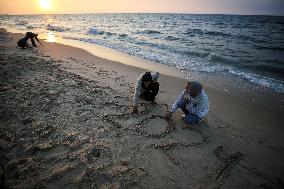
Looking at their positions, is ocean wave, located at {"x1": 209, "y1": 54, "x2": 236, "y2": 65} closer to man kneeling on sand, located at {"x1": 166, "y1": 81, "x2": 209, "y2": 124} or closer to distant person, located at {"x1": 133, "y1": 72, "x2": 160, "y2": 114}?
distant person, located at {"x1": 133, "y1": 72, "x2": 160, "y2": 114}

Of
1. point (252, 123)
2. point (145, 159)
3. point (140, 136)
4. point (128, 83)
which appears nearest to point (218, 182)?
point (145, 159)

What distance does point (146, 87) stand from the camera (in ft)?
18.6

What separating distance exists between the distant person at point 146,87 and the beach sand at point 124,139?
0.25 meters

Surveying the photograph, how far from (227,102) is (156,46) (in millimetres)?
11183

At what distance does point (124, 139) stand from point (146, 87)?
5.63 ft

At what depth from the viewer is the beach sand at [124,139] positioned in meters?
3.59

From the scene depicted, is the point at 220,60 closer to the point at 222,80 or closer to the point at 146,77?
the point at 222,80

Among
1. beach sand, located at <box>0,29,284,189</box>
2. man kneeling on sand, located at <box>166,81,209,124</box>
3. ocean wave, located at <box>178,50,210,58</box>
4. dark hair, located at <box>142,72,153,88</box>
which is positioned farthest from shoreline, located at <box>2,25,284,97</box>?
ocean wave, located at <box>178,50,210,58</box>

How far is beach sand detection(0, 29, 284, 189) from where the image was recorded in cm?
359

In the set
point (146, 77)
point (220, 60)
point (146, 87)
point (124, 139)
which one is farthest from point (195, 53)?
point (124, 139)

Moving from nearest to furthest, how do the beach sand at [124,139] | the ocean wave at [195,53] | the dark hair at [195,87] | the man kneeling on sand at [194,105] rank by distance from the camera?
1. the beach sand at [124,139]
2. the dark hair at [195,87]
3. the man kneeling on sand at [194,105]
4. the ocean wave at [195,53]

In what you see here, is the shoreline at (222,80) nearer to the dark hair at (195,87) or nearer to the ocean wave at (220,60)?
the ocean wave at (220,60)

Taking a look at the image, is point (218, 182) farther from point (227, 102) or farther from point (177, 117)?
point (227, 102)

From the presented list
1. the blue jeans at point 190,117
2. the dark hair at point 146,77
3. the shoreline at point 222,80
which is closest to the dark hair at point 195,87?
the blue jeans at point 190,117
